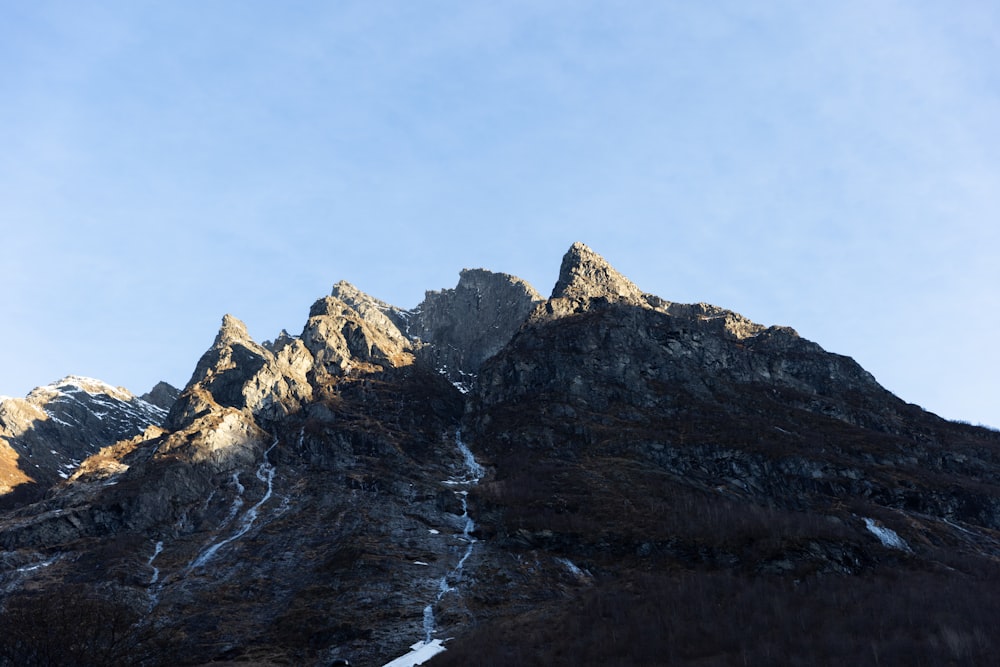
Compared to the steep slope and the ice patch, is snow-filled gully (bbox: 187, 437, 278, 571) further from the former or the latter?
the ice patch

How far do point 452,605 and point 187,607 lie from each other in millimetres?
51038

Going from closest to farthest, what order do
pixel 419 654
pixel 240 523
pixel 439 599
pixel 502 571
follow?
1. pixel 419 654
2. pixel 439 599
3. pixel 502 571
4. pixel 240 523

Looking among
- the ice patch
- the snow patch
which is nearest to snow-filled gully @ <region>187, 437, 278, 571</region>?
the snow patch

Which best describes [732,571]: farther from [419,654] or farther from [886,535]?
[419,654]

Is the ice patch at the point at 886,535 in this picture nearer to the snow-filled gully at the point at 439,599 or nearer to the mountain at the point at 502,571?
the mountain at the point at 502,571

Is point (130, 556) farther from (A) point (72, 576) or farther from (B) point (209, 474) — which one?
(B) point (209, 474)

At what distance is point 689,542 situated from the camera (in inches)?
6142

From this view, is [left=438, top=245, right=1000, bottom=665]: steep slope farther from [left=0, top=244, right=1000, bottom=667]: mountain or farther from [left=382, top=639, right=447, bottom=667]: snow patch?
[left=382, top=639, right=447, bottom=667]: snow patch

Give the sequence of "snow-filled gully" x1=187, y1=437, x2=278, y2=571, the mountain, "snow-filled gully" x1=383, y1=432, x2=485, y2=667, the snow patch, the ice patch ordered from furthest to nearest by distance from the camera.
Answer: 1. the ice patch
2. "snow-filled gully" x1=187, y1=437, x2=278, y2=571
3. "snow-filled gully" x1=383, y1=432, x2=485, y2=667
4. the mountain
5. the snow patch

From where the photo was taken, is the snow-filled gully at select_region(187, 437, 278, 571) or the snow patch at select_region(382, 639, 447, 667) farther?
the snow-filled gully at select_region(187, 437, 278, 571)

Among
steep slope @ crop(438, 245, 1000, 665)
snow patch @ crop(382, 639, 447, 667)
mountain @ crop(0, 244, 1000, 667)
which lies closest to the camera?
snow patch @ crop(382, 639, 447, 667)

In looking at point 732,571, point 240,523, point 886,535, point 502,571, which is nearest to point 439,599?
point 502,571

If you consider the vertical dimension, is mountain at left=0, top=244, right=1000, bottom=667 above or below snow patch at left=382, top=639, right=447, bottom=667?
above

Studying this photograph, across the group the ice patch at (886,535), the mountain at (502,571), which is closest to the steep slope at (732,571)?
the mountain at (502,571)
